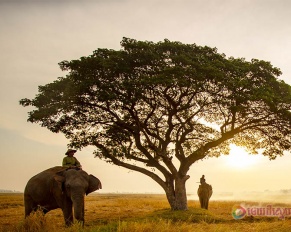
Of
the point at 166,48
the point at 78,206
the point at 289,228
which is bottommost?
the point at 289,228

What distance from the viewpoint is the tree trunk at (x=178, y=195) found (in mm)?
23891

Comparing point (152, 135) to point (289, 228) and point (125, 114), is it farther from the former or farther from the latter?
point (289, 228)

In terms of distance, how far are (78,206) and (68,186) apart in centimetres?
101

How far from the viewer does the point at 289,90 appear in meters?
22.6

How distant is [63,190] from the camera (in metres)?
14.0

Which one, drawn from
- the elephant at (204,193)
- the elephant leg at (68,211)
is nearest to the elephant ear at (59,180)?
the elephant leg at (68,211)

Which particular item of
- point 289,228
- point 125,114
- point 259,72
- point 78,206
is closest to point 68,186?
point 78,206

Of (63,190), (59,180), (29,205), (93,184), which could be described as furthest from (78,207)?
(29,205)

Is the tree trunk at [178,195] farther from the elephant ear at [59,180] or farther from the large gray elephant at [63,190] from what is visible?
the elephant ear at [59,180]

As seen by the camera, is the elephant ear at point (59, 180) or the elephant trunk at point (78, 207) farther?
the elephant ear at point (59, 180)

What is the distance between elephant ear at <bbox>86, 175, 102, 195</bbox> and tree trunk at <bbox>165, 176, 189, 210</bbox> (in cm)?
1046

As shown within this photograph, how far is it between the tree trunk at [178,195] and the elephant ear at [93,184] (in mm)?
10461

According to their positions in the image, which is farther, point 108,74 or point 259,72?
point 259,72

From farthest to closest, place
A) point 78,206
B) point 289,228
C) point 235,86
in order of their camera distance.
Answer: point 235,86, point 289,228, point 78,206
